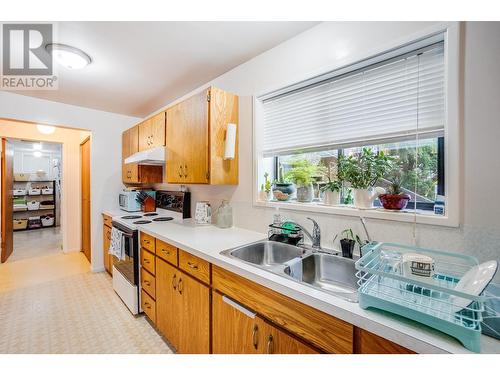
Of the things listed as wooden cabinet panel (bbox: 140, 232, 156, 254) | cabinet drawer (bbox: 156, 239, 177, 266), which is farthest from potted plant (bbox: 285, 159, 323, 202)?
wooden cabinet panel (bbox: 140, 232, 156, 254)

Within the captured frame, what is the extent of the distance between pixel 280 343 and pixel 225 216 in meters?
1.24

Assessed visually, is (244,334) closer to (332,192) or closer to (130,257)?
(332,192)

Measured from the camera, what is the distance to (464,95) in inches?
38.7

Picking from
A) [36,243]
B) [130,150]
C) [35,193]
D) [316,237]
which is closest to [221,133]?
[316,237]

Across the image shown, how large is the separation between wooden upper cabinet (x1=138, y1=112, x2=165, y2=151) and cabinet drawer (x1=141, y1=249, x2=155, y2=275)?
3.89 ft

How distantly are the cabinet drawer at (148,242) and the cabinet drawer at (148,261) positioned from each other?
0.16 ft

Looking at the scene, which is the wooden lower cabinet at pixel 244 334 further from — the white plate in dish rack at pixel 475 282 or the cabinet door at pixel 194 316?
the white plate in dish rack at pixel 475 282

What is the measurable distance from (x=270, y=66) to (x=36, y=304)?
3.36 metres

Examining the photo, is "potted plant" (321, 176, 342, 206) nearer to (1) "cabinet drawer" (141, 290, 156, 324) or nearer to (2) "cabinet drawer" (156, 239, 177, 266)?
(2) "cabinet drawer" (156, 239, 177, 266)

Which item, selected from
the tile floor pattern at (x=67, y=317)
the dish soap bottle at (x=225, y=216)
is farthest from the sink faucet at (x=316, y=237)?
the tile floor pattern at (x=67, y=317)

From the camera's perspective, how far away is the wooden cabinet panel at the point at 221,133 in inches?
73.4
